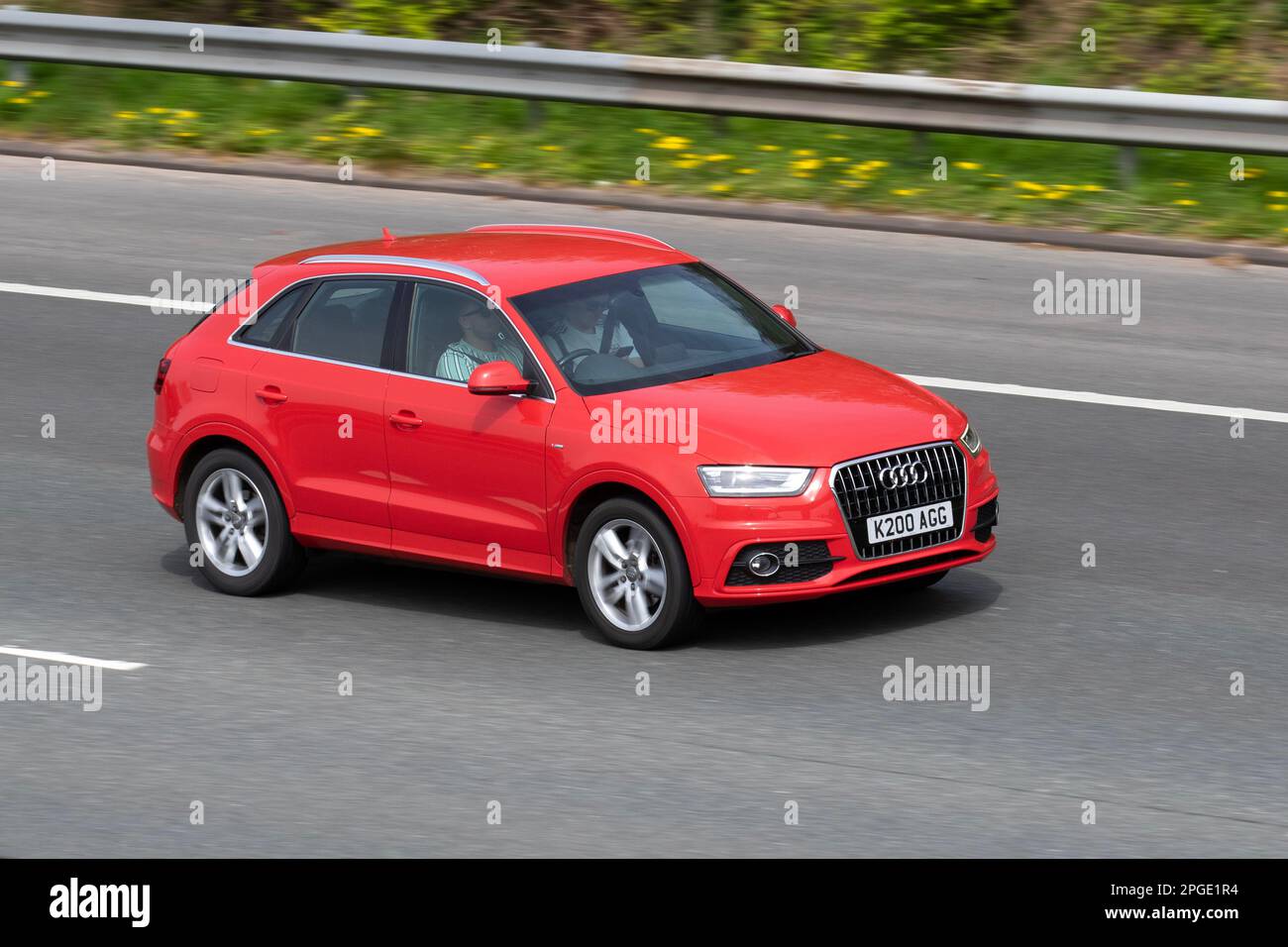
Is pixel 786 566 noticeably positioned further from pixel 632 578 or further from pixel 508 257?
pixel 508 257

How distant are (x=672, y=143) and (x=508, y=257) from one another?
8788mm

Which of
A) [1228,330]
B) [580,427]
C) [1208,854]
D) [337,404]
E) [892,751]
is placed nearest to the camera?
[1208,854]

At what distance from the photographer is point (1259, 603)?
9.66 m

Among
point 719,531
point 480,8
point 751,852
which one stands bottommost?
point 751,852

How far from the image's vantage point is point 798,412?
9.24 metres

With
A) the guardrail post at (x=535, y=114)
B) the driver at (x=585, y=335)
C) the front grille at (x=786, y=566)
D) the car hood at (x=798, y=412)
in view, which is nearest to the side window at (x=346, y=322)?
the driver at (x=585, y=335)

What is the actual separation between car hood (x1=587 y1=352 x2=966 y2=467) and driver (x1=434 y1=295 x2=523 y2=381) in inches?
24.0

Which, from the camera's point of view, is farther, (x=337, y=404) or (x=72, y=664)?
A: (x=337, y=404)

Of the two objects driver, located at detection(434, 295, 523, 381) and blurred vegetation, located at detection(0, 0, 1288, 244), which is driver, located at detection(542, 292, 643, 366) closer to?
driver, located at detection(434, 295, 523, 381)

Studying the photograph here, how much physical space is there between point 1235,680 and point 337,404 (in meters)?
4.14

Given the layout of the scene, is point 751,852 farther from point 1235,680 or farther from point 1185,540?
point 1185,540

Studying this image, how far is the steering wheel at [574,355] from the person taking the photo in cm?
955

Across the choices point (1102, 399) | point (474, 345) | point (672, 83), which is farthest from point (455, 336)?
point (672, 83)

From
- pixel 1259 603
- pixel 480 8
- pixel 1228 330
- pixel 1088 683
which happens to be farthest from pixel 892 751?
pixel 480 8
